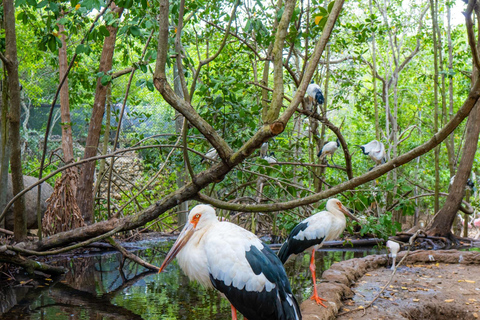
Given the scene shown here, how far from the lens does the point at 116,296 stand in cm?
497

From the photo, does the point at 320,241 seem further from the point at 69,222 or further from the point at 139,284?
the point at 69,222

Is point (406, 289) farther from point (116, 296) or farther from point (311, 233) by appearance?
point (116, 296)

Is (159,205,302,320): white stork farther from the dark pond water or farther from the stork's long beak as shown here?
the dark pond water

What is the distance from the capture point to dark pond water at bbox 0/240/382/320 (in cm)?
428

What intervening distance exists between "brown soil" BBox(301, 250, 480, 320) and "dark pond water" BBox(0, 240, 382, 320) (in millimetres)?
455

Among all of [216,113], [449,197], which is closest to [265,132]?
[216,113]

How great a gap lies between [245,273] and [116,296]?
2427mm

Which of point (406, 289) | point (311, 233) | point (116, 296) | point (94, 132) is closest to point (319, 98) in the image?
point (311, 233)

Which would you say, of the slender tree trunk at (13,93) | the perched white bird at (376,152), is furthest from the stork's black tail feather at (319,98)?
the slender tree trunk at (13,93)

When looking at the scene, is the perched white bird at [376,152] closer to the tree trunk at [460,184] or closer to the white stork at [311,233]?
the tree trunk at [460,184]

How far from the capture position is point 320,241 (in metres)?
5.22

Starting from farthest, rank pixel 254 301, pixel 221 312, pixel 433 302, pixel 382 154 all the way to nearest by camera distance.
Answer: pixel 382 154
pixel 433 302
pixel 221 312
pixel 254 301

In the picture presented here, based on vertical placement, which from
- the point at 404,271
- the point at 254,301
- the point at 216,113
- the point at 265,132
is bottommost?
the point at 404,271

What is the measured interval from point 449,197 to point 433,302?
18.0 feet
